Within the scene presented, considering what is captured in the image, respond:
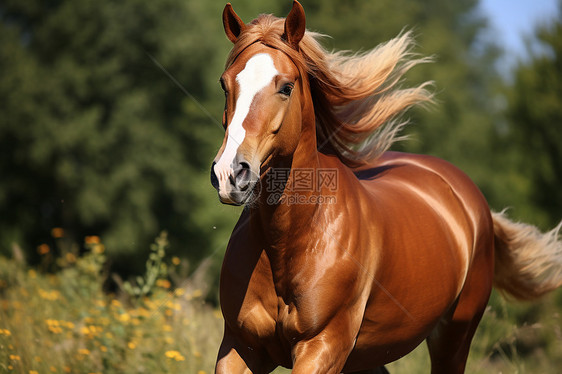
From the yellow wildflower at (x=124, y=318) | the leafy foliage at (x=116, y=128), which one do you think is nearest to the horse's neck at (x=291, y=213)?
the yellow wildflower at (x=124, y=318)

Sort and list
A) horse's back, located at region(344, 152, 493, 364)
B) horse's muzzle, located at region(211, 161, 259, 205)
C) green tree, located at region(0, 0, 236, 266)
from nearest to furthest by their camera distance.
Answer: horse's muzzle, located at region(211, 161, 259, 205)
horse's back, located at region(344, 152, 493, 364)
green tree, located at region(0, 0, 236, 266)

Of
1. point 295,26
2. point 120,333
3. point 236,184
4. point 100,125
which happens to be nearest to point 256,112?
point 236,184

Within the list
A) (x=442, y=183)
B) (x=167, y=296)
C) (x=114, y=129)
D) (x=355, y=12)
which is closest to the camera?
(x=442, y=183)

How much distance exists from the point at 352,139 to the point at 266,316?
4.46ft

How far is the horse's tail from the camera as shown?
5488mm

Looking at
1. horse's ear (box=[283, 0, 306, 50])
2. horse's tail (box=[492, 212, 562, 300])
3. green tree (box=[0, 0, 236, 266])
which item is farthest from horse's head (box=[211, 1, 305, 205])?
green tree (box=[0, 0, 236, 266])

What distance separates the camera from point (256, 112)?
2857 mm

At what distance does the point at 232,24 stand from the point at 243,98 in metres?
0.70

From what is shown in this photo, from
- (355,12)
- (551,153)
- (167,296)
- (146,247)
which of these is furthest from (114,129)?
(167,296)

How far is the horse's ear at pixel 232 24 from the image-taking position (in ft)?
10.9

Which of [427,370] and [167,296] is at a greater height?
[167,296]

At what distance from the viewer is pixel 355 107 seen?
13.5 feet

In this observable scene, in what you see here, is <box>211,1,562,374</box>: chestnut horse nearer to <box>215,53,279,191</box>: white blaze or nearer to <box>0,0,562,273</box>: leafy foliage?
<box>215,53,279,191</box>: white blaze

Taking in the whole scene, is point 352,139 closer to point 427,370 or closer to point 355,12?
point 427,370
